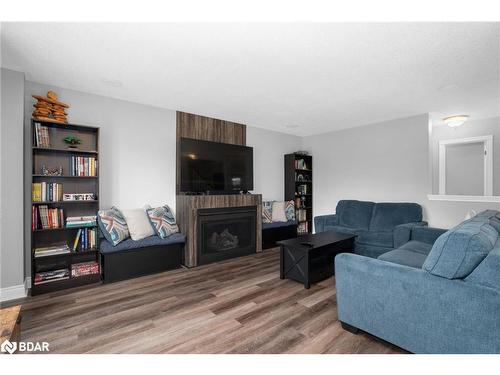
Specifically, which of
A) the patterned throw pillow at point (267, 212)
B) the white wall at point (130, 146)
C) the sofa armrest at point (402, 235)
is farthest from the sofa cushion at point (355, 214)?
the white wall at point (130, 146)

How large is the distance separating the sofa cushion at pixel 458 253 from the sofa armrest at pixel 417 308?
0.06 metres

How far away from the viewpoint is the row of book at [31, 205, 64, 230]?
2.64m

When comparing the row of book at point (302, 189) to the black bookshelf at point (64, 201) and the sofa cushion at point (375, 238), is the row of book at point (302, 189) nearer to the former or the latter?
the sofa cushion at point (375, 238)

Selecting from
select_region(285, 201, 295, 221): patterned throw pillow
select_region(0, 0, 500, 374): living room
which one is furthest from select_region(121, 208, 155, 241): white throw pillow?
select_region(285, 201, 295, 221): patterned throw pillow

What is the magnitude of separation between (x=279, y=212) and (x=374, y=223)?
5.73 ft

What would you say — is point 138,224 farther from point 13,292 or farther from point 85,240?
point 13,292

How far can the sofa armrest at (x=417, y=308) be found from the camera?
133 centimetres

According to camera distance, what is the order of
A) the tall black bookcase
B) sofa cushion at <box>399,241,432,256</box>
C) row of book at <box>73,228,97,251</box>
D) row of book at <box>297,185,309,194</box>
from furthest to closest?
row of book at <box>297,185,309,194</box>
the tall black bookcase
row of book at <box>73,228,97,251</box>
sofa cushion at <box>399,241,432,256</box>

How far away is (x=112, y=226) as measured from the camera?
3.00 meters

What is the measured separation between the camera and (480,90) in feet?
10.1

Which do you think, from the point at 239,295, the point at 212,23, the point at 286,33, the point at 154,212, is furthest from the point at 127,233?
the point at 286,33

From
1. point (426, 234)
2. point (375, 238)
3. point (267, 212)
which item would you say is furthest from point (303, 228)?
point (426, 234)

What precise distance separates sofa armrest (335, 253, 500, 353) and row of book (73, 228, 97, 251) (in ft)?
9.33

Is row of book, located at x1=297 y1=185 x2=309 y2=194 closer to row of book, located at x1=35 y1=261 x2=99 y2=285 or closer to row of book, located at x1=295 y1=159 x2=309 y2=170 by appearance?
row of book, located at x1=295 y1=159 x2=309 y2=170
